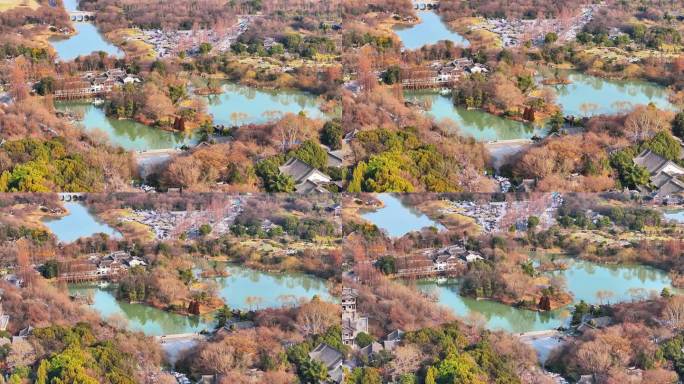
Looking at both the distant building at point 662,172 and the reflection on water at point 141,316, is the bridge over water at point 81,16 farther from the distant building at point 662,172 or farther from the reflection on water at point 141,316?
the distant building at point 662,172

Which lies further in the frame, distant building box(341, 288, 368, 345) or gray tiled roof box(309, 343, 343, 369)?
distant building box(341, 288, 368, 345)

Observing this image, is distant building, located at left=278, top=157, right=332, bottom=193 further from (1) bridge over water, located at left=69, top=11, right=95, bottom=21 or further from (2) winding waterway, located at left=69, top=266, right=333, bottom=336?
(1) bridge over water, located at left=69, top=11, right=95, bottom=21

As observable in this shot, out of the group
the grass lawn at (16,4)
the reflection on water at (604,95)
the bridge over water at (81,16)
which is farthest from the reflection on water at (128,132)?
the reflection on water at (604,95)

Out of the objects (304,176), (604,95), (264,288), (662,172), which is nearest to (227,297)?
(264,288)

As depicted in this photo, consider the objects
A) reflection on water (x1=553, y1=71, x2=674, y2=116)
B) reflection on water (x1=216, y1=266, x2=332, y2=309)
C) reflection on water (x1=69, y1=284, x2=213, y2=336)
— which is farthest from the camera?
reflection on water (x1=553, y1=71, x2=674, y2=116)

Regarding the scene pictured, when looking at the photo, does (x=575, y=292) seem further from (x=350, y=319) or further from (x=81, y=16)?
(x=81, y=16)

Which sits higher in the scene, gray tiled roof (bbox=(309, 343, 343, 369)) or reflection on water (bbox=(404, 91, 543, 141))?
reflection on water (bbox=(404, 91, 543, 141))

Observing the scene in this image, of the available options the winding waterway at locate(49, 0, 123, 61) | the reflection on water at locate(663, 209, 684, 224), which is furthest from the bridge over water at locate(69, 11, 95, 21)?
the reflection on water at locate(663, 209, 684, 224)
